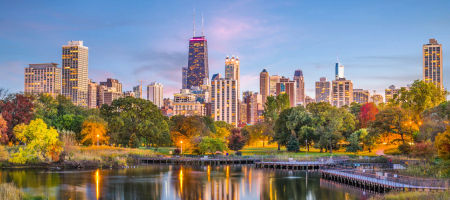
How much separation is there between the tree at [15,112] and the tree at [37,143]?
529 cm

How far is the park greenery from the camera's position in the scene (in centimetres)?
6378

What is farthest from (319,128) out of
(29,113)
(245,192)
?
(29,113)

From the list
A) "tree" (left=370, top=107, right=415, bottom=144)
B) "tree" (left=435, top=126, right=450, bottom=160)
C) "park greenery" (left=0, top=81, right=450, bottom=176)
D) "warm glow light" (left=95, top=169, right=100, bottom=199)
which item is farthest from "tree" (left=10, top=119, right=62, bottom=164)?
"tree" (left=370, top=107, right=415, bottom=144)

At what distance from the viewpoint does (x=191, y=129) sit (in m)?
101

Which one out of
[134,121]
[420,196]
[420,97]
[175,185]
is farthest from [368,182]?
[134,121]

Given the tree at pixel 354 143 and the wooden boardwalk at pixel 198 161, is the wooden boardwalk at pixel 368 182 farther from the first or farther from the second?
the tree at pixel 354 143

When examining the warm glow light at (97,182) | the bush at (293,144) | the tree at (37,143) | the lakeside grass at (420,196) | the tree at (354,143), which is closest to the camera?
the lakeside grass at (420,196)

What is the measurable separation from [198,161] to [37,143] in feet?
87.6

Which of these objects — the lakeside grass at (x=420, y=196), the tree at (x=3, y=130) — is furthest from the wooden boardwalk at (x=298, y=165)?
the tree at (x=3, y=130)

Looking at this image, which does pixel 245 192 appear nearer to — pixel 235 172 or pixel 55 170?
pixel 235 172

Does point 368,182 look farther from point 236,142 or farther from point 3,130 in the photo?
point 236,142

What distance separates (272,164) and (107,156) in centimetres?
2637

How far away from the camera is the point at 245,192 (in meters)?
44.7

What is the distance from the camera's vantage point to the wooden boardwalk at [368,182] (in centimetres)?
4047
